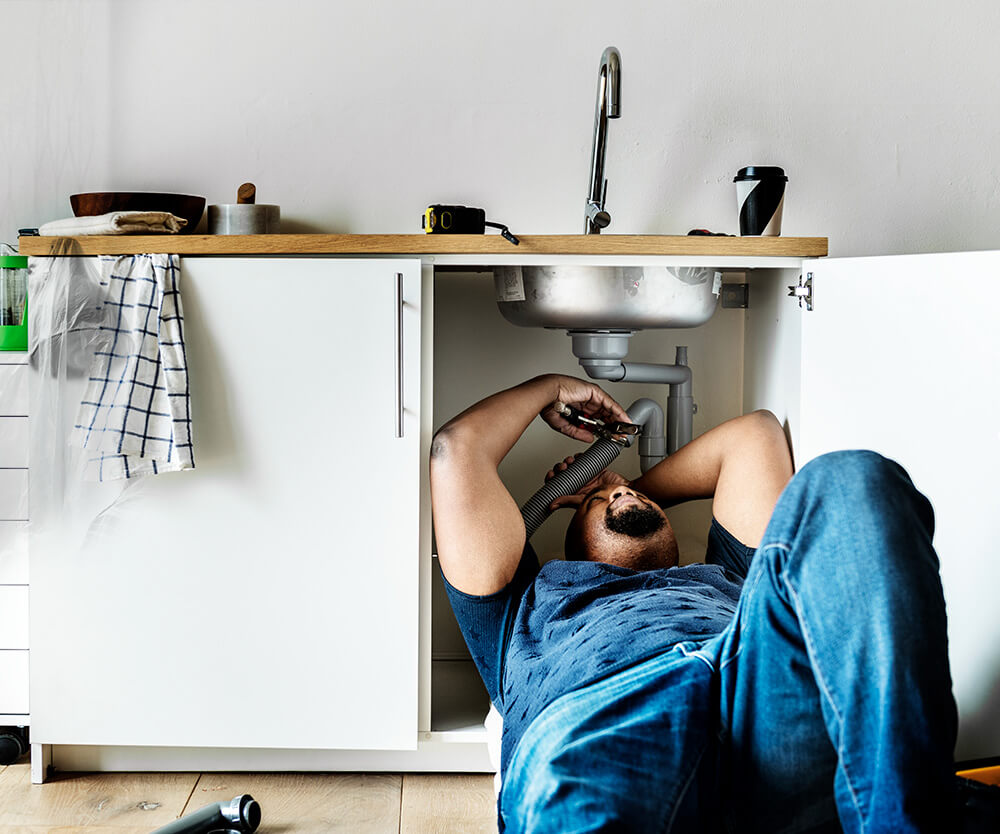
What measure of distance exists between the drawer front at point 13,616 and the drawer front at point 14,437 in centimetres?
23

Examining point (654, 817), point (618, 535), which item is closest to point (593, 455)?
point (618, 535)

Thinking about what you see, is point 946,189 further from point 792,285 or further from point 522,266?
point 522,266

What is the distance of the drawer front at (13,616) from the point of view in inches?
66.0

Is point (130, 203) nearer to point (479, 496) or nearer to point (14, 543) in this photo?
point (14, 543)

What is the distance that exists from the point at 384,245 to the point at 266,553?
1.80ft

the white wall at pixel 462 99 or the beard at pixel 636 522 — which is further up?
the white wall at pixel 462 99

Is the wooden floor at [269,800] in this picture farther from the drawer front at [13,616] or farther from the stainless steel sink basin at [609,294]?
the stainless steel sink basin at [609,294]

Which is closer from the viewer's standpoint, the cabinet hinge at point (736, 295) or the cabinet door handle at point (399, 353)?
the cabinet door handle at point (399, 353)

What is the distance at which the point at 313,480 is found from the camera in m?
1.60

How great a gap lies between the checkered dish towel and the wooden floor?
1.81 ft

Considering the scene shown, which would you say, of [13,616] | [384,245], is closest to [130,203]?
[384,245]

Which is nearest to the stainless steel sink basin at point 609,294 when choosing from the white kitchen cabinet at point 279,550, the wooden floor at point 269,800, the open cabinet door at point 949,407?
the white kitchen cabinet at point 279,550

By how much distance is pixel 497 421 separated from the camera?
5.41 feet

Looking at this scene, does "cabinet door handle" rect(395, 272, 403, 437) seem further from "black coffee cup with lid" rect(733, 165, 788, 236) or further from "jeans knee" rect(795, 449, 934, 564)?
"jeans knee" rect(795, 449, 934, 564)
